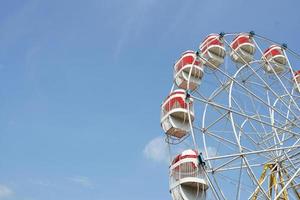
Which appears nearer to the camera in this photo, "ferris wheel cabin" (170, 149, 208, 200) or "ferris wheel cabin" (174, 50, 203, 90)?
"ferris wheel cabin" (170, 149, 208, 200)

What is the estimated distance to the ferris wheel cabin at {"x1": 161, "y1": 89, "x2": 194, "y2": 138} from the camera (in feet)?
59.2

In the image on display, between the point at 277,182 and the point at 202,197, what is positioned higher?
the point at 277,182

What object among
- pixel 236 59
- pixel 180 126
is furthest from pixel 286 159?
pixel 236 59

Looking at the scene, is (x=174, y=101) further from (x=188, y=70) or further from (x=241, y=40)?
(x=241, y=40)

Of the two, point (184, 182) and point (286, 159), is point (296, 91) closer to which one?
point (286, 159)

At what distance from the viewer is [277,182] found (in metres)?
19.2

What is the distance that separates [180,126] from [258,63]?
6585 mm

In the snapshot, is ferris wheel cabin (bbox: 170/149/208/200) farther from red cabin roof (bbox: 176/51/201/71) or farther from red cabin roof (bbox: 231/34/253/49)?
red cabin roof (bbox: 231/34/253/49)

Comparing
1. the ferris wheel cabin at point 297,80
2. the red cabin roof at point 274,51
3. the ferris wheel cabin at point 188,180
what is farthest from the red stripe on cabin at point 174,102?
the red cabin roof at point 274,51

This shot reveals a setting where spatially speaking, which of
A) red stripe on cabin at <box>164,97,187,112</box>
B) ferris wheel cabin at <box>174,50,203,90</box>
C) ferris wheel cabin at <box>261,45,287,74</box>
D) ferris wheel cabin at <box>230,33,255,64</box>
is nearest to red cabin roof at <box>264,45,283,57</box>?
ferris wheel cabin at <box>261,45,287,74</box>

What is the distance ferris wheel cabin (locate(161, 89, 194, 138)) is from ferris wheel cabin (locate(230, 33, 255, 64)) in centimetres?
552

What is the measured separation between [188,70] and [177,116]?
3372mm

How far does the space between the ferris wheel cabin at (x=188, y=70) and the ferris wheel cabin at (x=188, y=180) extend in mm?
4831

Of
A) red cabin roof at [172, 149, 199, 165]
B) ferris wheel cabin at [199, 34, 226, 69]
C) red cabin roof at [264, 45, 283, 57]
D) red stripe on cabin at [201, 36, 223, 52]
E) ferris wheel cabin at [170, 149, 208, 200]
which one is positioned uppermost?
red cabin roof at [264, 45, 283, 57]
